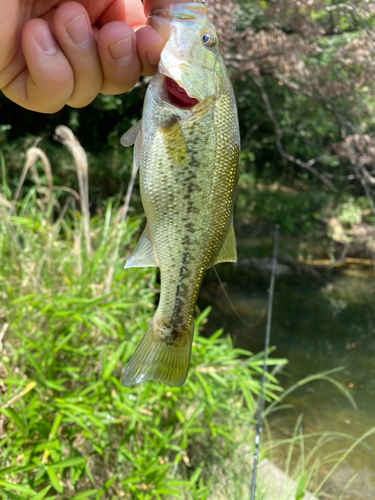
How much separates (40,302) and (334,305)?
6.08 m

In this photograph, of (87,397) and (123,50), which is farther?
(87,397)

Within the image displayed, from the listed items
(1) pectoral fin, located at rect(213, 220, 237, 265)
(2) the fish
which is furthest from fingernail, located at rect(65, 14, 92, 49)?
(1) pectoral fin, located at rect(213, 220, 237, 265)

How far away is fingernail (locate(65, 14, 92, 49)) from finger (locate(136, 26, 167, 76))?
0.14 metres

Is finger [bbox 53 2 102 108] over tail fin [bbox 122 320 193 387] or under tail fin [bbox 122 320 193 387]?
over

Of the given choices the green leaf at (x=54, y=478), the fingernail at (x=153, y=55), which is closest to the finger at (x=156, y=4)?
the fingernail at (x=153, y=55)

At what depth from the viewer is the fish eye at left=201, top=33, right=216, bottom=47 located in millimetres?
1103

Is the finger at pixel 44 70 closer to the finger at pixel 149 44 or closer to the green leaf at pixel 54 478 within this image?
the finger at pixel 149 44

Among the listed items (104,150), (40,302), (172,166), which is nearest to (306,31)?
(104,150)

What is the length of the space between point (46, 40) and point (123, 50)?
211 mm

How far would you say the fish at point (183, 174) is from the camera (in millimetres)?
1047

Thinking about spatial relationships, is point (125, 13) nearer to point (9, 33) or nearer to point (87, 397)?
point (9, 33)

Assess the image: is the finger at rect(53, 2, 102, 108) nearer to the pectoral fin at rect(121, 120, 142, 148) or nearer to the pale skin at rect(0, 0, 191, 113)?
the pale skin at rect(0, 0, 191, 113)

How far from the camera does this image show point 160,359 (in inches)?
41.7

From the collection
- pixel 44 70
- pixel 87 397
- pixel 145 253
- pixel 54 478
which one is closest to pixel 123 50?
pixel 44 70
